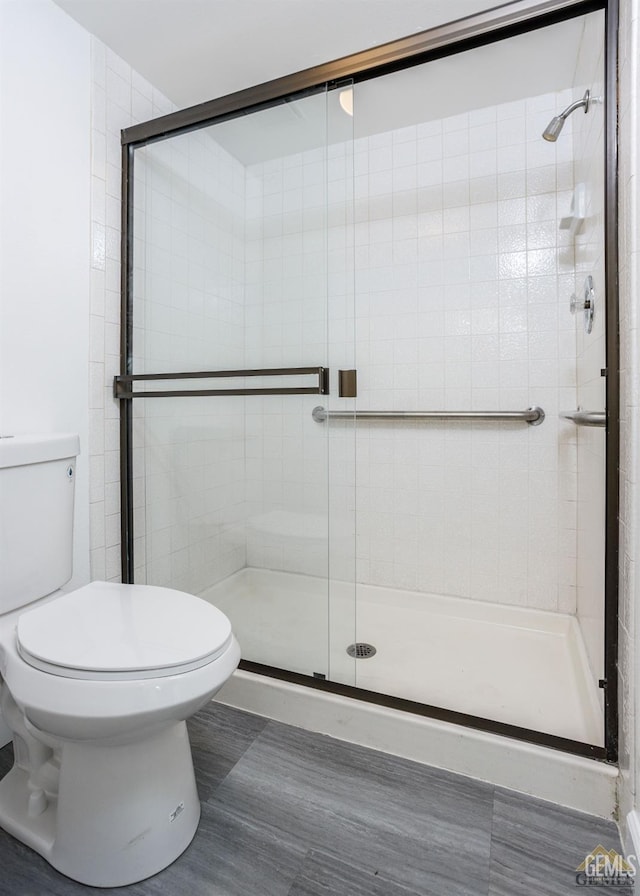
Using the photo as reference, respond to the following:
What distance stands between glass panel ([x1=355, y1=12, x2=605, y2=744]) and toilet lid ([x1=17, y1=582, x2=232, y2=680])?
2.29 feet

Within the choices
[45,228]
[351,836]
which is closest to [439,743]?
[351,836]

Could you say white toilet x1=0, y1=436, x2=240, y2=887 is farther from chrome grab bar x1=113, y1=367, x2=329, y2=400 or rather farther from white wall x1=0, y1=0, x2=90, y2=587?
chrome grab bar x1=113, y1=367, x2=329, y2=400

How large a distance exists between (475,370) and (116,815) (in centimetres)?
186

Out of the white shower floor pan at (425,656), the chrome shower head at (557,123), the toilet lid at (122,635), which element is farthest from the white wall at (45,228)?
the chrome shower head at (557,123)

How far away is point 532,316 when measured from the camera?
6.46ft

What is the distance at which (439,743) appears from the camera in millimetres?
1287

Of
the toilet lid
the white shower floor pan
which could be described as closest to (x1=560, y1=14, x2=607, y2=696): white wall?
the white shower floor pan

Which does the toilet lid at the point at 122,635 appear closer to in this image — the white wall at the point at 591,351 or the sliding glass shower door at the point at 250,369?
the sliding glass shower door at the point at 250,369

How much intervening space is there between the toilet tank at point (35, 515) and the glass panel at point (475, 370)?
3.16 feet

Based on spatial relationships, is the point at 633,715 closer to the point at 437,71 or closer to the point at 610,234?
the point at 610,234

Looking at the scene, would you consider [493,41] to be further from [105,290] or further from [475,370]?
[105,290]

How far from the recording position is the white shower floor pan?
1427mm

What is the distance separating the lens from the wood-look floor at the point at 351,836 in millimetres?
964

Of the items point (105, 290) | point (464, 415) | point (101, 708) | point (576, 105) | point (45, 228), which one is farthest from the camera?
point (464, 415)
